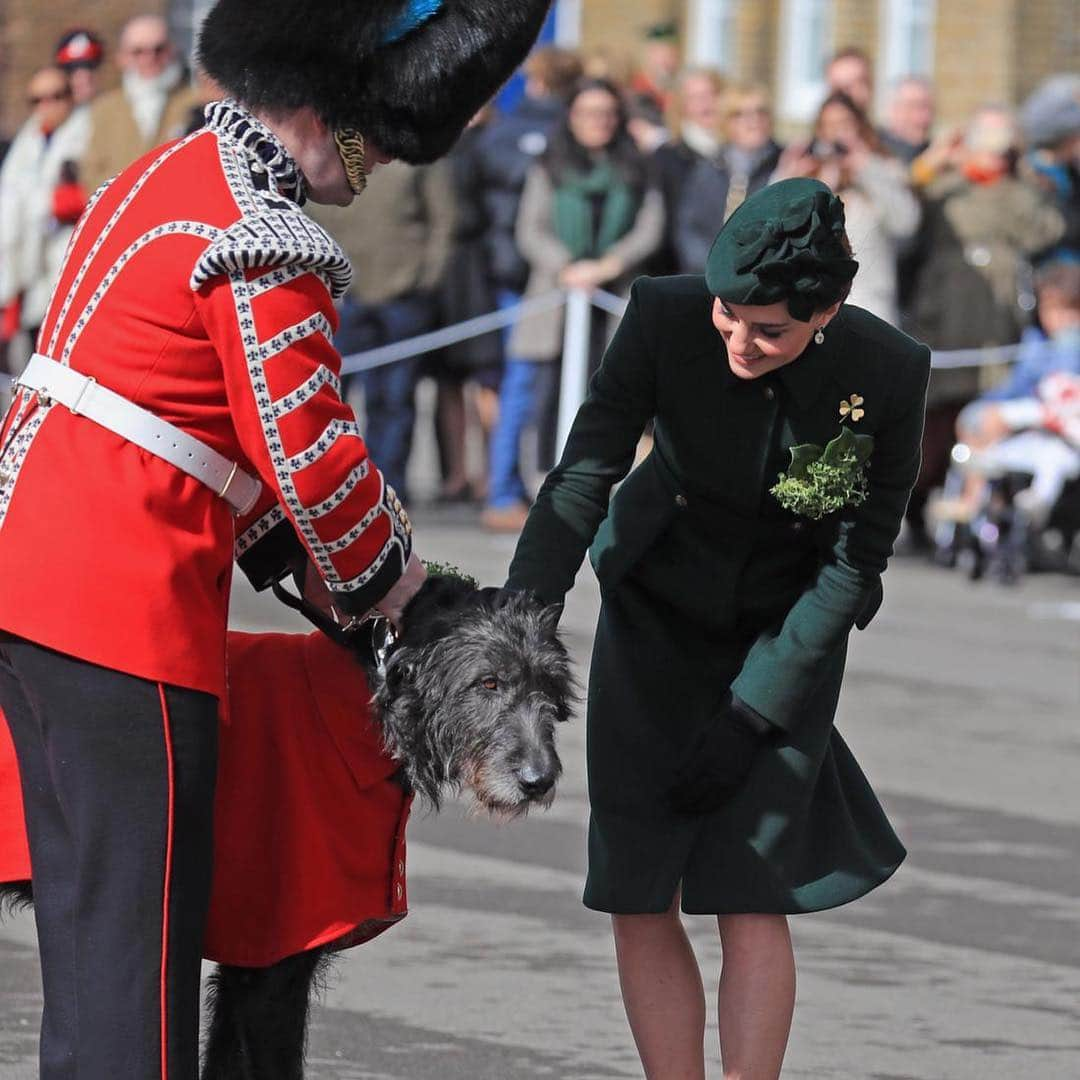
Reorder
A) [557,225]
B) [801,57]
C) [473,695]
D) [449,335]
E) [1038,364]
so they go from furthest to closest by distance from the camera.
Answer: [801,57], [449,335], [557,225], [1038,364], [473,695]

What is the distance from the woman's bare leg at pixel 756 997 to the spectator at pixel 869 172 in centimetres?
865

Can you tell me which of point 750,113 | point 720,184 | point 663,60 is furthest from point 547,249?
point 663,60

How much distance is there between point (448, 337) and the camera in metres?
14.5

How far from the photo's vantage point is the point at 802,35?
29.0 metres

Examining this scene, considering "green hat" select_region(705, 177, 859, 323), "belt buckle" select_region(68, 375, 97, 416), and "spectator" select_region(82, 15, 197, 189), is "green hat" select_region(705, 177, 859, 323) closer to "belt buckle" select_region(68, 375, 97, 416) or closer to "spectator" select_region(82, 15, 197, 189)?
"belt buckle" select_region(68, 375, 97, 416)

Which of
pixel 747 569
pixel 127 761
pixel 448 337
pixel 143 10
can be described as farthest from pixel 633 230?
pixel 143 10

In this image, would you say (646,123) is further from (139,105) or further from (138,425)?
(138,425)

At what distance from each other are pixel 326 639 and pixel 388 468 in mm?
10065

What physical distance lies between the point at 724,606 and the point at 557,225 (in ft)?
31.6

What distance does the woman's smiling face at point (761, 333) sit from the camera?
423 centimetres

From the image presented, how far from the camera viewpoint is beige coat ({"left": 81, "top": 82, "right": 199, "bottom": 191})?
1397cm

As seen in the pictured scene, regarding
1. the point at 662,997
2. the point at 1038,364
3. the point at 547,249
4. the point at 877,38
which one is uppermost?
the point at 877,38

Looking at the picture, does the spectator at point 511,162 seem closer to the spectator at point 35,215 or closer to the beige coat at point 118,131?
the beige coat at point 118,131

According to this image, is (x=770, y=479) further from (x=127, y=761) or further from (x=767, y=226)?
(x=127, y=761)
